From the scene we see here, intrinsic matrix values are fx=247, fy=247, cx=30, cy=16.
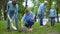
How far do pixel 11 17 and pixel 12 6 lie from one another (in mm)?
638

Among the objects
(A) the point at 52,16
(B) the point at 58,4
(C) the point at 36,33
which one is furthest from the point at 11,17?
(B) the point at 58,4

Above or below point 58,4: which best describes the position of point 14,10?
above

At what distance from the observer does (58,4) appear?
24.5m

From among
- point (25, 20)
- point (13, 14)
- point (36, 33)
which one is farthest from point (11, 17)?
point (36, 33)

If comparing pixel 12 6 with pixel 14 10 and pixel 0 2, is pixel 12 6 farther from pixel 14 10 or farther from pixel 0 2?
pixel 0 2

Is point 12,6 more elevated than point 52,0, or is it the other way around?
point 12,6

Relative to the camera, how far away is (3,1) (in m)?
25.6

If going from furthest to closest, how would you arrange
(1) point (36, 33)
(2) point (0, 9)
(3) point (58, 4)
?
(2) point (0, 9) < (3) point (58, 4) < (1) point (36, 33)

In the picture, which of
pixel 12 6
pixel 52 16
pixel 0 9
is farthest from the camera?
pixel 0 9

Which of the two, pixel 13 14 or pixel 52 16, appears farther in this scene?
pixel 52 16

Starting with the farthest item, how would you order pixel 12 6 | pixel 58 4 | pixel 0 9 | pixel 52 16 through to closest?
pixel 0 9
pixel 58 4
pixel 52 16
pixel 12 6

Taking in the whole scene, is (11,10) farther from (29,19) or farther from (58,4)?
(58,4)

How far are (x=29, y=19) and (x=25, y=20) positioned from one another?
7.5 inches

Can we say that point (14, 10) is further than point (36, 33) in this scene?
Yes
